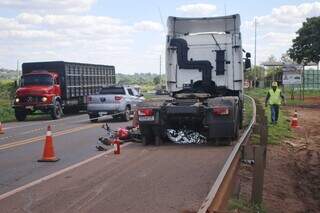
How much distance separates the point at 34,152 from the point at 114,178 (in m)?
5.31

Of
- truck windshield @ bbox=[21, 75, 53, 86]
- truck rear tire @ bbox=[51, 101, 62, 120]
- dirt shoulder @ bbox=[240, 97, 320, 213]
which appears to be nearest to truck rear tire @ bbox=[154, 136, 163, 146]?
dirt shoulder @ bbox=[240, 97, 320, 213]

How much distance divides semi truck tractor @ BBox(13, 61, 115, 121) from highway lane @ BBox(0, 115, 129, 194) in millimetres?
7871

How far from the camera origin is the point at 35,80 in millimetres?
31297

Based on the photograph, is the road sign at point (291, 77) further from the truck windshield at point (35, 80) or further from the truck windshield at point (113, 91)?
the truck windshield at point (35, 80)

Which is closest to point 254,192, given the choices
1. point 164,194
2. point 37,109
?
point 164,194

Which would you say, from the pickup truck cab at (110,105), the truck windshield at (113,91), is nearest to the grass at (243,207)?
the pickup truck cab at (110,105)

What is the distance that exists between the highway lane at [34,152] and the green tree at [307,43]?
88.7ft

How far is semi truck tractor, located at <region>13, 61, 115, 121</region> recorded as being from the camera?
1204 inches

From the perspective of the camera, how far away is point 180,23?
17.5 m

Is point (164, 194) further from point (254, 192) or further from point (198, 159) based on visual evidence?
point (198, 159)

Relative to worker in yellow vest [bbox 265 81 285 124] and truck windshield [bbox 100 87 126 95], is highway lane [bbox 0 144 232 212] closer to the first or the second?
Answer: worker in yellow vest [bbox 265 81 285 124]

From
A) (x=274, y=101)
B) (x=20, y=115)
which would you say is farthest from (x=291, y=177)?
(x=20, y=115)

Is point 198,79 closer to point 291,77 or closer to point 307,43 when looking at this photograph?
point 291,77

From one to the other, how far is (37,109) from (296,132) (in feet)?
48.3
